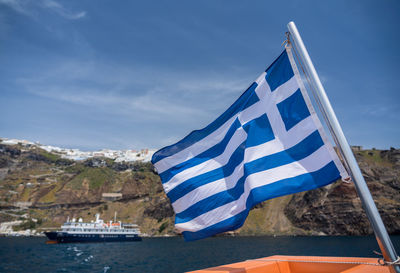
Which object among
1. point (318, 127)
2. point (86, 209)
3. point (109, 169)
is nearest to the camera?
point (318, 127)

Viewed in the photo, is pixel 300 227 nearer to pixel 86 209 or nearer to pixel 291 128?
pixel 86 209

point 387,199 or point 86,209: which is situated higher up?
point 86,209

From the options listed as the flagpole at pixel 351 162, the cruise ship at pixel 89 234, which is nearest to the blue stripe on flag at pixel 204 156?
the flagpole at pixel 351 162

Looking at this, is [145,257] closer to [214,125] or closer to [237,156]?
[214,125]

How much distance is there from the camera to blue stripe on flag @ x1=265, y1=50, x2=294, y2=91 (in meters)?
4.81

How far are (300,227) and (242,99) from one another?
132 metres

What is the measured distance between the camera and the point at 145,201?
162 meters

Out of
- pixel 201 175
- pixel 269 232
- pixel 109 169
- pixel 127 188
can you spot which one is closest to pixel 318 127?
pixel 201 175

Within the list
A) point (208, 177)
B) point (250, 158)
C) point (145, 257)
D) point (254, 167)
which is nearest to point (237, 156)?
point (250, 158)

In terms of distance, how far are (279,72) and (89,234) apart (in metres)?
98.6

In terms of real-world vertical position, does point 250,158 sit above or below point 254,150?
below

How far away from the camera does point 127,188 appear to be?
167 metres

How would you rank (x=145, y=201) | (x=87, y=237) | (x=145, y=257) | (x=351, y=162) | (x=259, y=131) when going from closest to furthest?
(x=351, y=162) → (x=259, y=131) → (x=145, y=257) → (x=87, y=237) → (x=145, y=201)

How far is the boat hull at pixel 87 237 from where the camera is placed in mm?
84938
